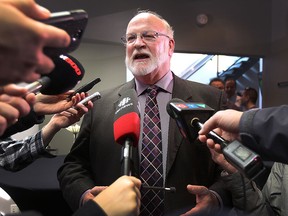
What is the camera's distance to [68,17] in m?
0.64

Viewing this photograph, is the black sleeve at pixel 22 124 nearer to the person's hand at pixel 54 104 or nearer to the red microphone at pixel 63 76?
the person's hand at pixel 54 104

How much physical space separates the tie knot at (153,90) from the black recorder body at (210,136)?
554 millimetres

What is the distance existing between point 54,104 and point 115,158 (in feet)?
1.22

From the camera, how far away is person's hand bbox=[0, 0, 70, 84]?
50 centimetres

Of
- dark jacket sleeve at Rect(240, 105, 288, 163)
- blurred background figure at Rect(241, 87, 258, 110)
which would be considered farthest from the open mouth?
blurred background figure at Rect(241, 87, 258, 110)

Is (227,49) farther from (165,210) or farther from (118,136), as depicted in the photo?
(118,136)

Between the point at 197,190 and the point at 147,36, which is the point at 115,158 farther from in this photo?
the point at 147,36

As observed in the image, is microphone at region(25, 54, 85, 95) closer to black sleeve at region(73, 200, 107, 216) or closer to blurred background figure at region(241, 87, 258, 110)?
black sleeve at region(73, 200, 107, 216)

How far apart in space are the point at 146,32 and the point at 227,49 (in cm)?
390


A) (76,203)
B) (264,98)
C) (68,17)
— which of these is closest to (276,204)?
(76,203)

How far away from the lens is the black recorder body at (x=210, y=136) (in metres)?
0.76

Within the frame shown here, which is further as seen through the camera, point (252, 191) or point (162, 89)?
point (162, 89)

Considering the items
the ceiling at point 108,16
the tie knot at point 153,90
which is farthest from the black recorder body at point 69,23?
the ceiling at point 108,16

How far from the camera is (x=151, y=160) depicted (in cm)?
155
